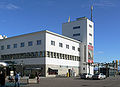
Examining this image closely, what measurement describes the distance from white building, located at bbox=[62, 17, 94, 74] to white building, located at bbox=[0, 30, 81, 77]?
175 inches

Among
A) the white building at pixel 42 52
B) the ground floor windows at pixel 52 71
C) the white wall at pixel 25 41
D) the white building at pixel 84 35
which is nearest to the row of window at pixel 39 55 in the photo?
the white building at pixel 42 52

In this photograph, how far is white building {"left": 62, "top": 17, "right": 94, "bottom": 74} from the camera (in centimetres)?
6688

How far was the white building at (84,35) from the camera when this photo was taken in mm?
66875

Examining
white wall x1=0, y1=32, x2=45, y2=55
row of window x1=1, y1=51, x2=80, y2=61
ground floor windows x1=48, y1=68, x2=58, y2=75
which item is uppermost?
white wall x1=0, y1=32, x2=45, y2=55

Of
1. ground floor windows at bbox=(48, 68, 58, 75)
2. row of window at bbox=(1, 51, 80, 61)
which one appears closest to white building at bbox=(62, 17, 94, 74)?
row of window at bbox=(1, 51, 80, 61)

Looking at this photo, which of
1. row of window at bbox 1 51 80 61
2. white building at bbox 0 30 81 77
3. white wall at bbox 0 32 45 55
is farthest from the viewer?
white wall at bbox 0 32 45 55

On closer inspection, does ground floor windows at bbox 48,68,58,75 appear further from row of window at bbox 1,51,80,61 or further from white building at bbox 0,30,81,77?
row of window at bbox 1,51,80,61

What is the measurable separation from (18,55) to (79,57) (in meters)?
22.0

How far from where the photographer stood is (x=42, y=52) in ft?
171

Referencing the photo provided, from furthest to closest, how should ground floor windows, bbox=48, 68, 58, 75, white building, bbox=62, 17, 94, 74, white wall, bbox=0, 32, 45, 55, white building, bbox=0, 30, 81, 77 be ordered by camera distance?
1. white building, bbox=62, 17, 94, 74
2. white wall, bbox=0, 32, 45, 55
3. ground floor windows, bbox=48, 68, 58, 75
4. white building, bbox=0, 30, 81, 77

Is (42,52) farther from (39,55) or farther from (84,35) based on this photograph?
(84,35)

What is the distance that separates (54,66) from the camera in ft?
177

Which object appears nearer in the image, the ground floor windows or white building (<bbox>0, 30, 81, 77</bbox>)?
white building (<bbox>0, 30, 81, 77</bbox>)

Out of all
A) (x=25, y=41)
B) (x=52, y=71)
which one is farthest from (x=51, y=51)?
(x=25, y=41)
